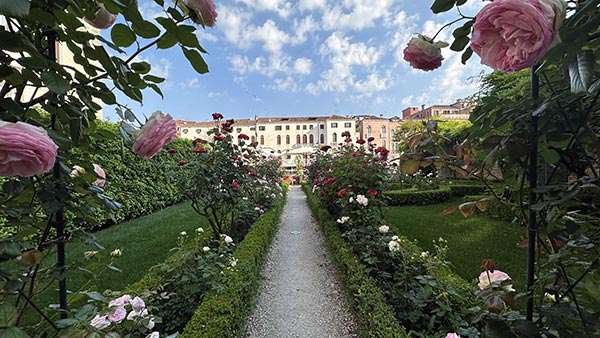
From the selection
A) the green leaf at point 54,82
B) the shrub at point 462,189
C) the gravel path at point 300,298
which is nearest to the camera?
the green leaf at point 54,82

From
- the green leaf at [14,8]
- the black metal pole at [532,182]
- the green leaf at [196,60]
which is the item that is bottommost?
the black metal pole at [532,182]

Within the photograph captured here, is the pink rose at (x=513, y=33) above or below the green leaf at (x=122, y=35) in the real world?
below

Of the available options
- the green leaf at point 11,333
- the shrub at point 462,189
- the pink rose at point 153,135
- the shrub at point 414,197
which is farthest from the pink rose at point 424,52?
the shrub at point 462,189

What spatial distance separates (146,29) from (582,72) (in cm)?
A: 62

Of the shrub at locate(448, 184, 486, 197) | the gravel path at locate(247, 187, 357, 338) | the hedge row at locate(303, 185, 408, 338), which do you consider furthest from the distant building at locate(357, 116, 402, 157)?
the hedge row at locate(303, 185, 408, 338)

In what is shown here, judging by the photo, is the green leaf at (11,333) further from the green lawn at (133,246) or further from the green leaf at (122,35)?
the green lawn at (133,246)

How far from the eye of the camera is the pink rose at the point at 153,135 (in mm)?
580

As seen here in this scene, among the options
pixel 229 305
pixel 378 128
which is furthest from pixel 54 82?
pixel 378 128

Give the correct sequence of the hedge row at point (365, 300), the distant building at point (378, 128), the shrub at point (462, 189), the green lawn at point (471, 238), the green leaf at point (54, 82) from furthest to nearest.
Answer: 1. the distant building at point (378, 128)
2. the shrub at point (462, 189)
3. the green lawn at point (471, 238)
4. the hedge row at point (365, 300)
5. the green leaf at point (54, 82)

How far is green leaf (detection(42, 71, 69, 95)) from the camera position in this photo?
18.1 inches

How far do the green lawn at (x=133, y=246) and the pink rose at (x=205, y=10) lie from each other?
180cm

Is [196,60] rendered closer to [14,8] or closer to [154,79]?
[154,79]

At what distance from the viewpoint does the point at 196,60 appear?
0.58m

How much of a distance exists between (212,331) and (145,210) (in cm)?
591
